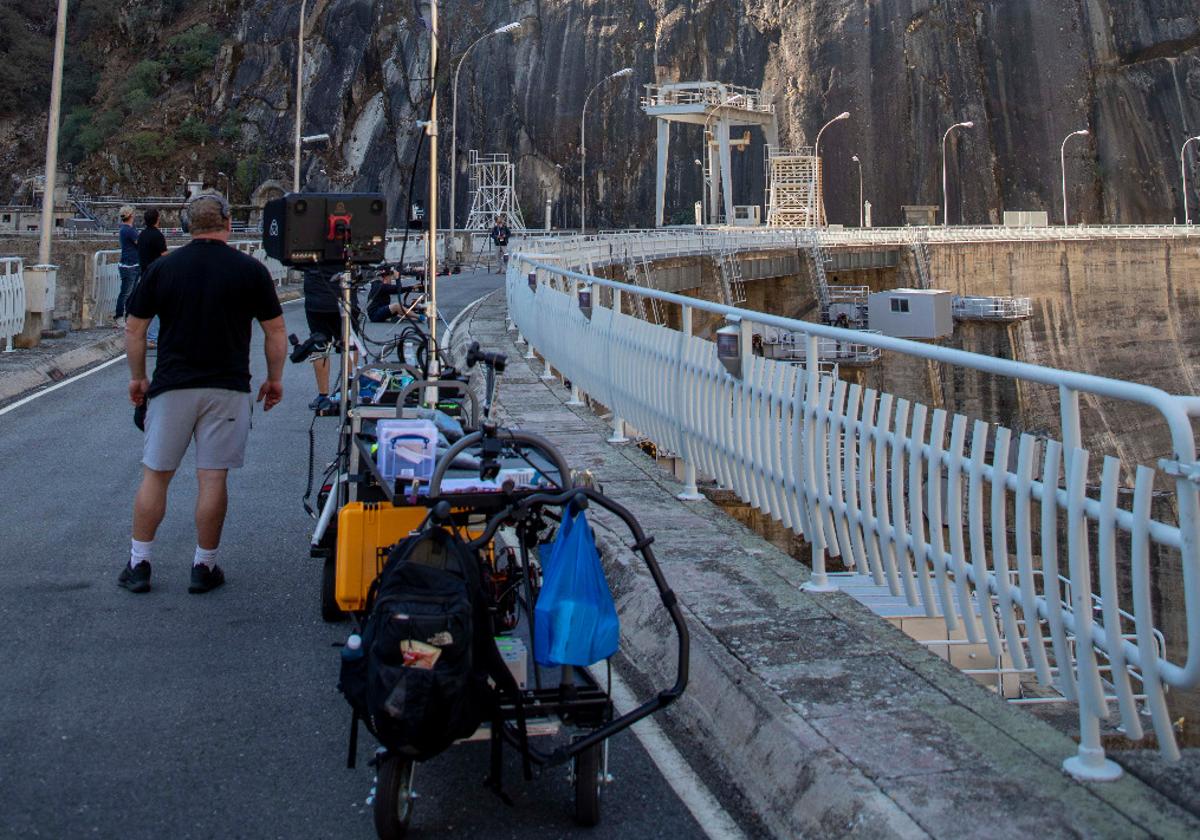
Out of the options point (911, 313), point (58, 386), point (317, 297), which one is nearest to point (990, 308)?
point (911, 313)

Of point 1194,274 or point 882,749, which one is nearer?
point 882,749

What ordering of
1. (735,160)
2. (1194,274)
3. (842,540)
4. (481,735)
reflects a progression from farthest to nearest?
(735,160)
(1194,274)
(842,540)
(481,735)

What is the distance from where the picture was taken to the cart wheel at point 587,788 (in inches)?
161

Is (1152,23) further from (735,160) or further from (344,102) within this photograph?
(344,102)

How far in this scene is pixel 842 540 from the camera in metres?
6.03

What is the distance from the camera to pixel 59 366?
1695cm

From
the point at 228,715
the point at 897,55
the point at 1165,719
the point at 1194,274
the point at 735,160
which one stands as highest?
the point at 897,55

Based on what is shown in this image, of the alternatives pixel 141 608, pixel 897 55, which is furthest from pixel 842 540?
pixel 897 55

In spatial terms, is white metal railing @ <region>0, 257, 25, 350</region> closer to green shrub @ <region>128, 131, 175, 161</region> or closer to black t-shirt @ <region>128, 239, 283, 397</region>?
black t-shirt @ <region>128, 239, 283, 397</region>

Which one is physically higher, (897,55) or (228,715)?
(897,55)

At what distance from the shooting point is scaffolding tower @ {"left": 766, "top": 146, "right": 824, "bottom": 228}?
74562 mm

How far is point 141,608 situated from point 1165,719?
4794 millimetres

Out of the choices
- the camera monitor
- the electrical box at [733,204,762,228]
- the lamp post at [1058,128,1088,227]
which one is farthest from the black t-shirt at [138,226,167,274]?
the lamp post at [1058,128,1088,227]

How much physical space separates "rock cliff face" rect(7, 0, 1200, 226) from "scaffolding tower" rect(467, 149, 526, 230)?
306 cm
